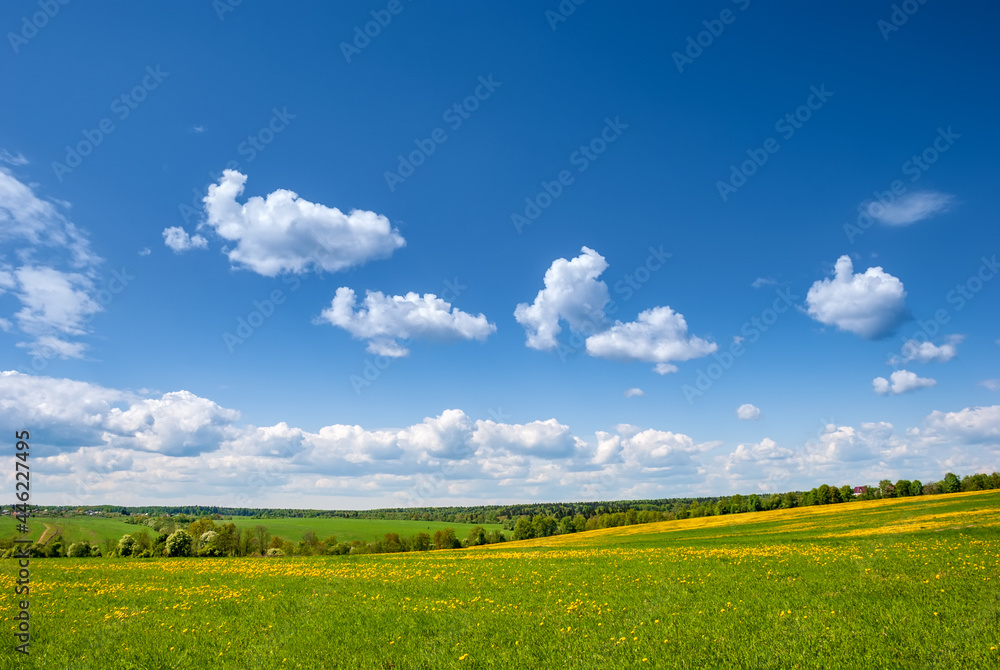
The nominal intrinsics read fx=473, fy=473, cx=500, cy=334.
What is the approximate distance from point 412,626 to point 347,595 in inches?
Answer: 243

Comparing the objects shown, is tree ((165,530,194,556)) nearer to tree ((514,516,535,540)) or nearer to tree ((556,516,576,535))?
tree ((514,516,535,540))

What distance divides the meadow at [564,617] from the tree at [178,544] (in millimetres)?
30700

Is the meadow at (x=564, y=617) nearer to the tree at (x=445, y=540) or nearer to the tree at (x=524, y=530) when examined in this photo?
the tree at (x=445, y=540)

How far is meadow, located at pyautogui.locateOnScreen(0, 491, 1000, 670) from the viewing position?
9750mm

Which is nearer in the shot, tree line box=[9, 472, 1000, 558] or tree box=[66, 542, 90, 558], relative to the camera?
tree box=[66, 542, 90, 558]

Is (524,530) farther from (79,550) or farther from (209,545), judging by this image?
(79,550)

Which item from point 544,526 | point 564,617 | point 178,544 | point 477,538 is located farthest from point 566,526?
point 564,617

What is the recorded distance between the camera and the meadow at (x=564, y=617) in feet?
32.0

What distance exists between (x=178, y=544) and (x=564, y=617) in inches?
2062

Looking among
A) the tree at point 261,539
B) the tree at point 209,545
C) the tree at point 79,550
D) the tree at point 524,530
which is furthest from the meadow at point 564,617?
the tree at point 524,530

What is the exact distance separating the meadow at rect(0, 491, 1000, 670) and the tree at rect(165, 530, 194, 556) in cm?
3070

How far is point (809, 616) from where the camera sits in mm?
11422

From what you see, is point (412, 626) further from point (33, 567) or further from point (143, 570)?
point (33, 567)

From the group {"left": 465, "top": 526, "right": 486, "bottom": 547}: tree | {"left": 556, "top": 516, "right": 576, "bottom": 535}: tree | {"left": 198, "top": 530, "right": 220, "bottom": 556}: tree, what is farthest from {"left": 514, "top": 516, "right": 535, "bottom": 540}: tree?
{"left": 198, "top": 530, "right": 220, "bottom": 556}: tree
